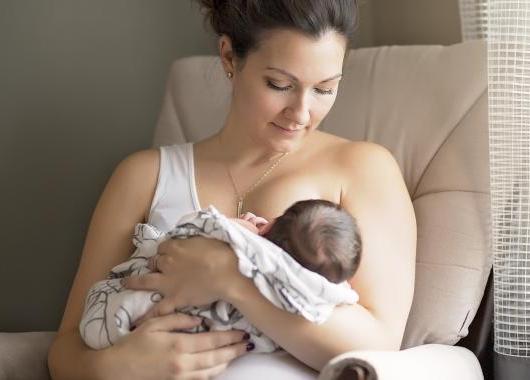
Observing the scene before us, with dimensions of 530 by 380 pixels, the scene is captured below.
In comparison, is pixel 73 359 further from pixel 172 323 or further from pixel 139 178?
pixel 139 178

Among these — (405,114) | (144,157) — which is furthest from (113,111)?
(405,114)

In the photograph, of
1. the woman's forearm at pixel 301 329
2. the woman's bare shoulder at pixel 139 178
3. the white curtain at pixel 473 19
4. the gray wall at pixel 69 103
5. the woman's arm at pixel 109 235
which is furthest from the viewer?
the gray wall at pixel 69 103

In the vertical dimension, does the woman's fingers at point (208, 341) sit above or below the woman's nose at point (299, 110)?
below

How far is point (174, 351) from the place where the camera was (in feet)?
5.68

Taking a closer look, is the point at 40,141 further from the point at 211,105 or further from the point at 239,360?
the point at 239,360

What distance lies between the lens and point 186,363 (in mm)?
1720

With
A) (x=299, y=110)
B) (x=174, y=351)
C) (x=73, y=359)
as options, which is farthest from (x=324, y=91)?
(x=73, y=359)

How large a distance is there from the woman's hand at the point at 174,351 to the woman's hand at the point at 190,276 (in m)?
0.04

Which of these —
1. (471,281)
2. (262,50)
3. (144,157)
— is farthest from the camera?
(144,157)

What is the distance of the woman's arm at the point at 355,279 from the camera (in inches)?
67.1

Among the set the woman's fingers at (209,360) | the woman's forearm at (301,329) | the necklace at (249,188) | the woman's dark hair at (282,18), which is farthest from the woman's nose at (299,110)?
the woman's fingers at (209,360)

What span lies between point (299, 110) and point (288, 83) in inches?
2.3

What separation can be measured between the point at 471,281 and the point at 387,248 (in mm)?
242

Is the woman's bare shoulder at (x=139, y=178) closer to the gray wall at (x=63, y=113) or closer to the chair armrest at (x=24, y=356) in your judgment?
the chair armrest at (x=24, y=356)
